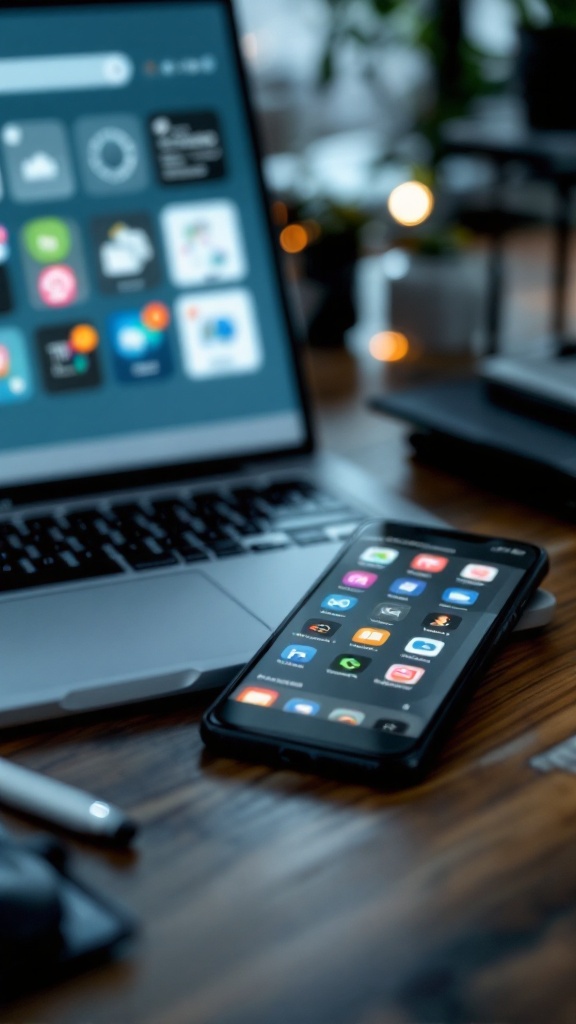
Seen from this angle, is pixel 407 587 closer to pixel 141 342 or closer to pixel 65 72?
pixel 141 342

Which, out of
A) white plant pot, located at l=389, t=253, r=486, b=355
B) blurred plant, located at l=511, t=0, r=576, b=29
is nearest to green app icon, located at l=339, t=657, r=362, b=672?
white plant pot, located at l=389, t=253, r=486, b=355

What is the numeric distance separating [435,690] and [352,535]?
→ 0.48 ft

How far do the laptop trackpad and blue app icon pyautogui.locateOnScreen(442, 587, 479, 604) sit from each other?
3.7 inches

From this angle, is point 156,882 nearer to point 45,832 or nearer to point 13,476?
point 45,832

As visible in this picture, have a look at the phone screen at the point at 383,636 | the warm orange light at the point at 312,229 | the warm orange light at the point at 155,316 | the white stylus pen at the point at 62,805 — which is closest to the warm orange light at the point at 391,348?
the warm orange light at the point at 312,229

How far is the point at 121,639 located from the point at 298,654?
93mm

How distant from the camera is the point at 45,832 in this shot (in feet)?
1.45

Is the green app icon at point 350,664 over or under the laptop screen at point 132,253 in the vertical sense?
under

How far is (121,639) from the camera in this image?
0.55 meters

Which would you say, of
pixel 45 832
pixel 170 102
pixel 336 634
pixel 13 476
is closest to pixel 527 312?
pixel 170 102

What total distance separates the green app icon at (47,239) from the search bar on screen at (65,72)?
0.30ft

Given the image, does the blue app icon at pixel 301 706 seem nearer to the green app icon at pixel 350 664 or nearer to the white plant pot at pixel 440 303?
the green app icon at pixel 350 664

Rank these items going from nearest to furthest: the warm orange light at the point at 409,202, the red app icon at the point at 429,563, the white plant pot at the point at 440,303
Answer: the red app icon at the point at 429,563 < the white plant pot at the point at 440,303 < the warm orange light at the point at 409,202

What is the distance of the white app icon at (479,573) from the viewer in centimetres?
56
